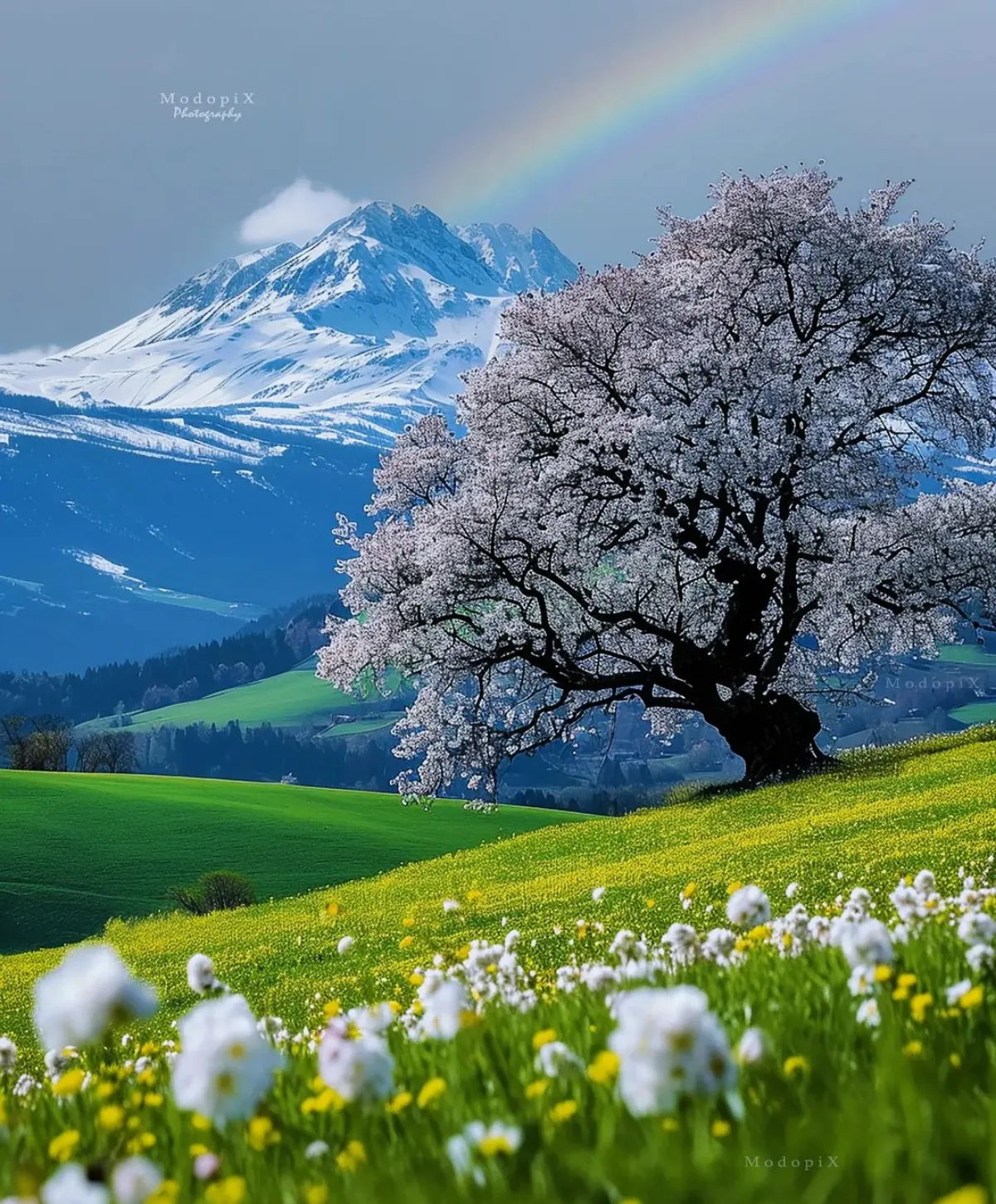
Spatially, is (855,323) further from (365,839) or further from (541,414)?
(365,839)

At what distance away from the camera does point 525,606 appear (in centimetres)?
3697

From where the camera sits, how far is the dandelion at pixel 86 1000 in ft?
12.6

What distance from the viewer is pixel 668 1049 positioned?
9.32ft

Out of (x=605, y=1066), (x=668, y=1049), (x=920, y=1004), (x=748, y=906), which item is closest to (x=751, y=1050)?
(x=605, y=1066)

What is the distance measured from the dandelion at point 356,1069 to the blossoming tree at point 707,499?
3029cm

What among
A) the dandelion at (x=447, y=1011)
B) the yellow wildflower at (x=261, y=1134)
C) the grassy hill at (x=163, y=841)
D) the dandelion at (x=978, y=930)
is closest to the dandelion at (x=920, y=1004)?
the dandelion at (x=978, y=930)

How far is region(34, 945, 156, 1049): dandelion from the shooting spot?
383 centimetres

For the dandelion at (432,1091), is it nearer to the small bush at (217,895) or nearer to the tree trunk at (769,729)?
the tree trunk at (769,729)

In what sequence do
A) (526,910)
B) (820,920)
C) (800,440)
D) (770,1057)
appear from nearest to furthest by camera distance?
1. (770,1057)
2. (820,920)
3. (526,910)
4. (800,440)

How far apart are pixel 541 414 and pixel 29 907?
28.8 metres

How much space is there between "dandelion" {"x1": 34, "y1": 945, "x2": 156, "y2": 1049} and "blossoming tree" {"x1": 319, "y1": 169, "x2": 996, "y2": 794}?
29882mm

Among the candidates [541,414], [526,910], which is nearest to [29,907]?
[541,414]

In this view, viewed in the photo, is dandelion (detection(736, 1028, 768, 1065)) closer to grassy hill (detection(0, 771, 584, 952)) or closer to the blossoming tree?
the blossoming tree

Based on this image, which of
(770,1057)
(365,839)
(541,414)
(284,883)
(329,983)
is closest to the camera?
(770,1057)
